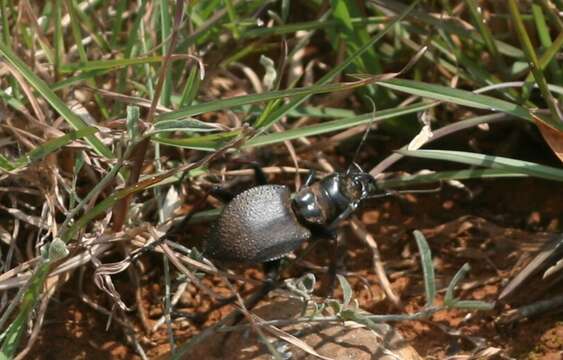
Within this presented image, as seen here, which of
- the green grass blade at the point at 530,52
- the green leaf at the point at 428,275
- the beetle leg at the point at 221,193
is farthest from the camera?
the beetle leg at the point at 221,193

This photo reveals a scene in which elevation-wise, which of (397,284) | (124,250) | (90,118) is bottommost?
(397,284)

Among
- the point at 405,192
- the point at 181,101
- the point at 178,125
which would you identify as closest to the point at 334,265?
the point at 405,192

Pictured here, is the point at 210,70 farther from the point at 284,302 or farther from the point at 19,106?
the point at 284,302

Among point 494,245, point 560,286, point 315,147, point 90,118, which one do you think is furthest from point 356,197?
point 90,118

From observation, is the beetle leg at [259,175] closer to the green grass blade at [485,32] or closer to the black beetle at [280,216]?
the black beetle at [280,216]

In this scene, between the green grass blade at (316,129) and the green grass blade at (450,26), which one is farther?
the green grass blade at (450,26)

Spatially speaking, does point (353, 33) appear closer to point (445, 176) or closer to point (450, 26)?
point (450, 26)

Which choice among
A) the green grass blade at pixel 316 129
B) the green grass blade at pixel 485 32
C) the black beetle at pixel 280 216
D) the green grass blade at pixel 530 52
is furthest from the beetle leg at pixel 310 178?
the green grass blade at pixel 530 52
